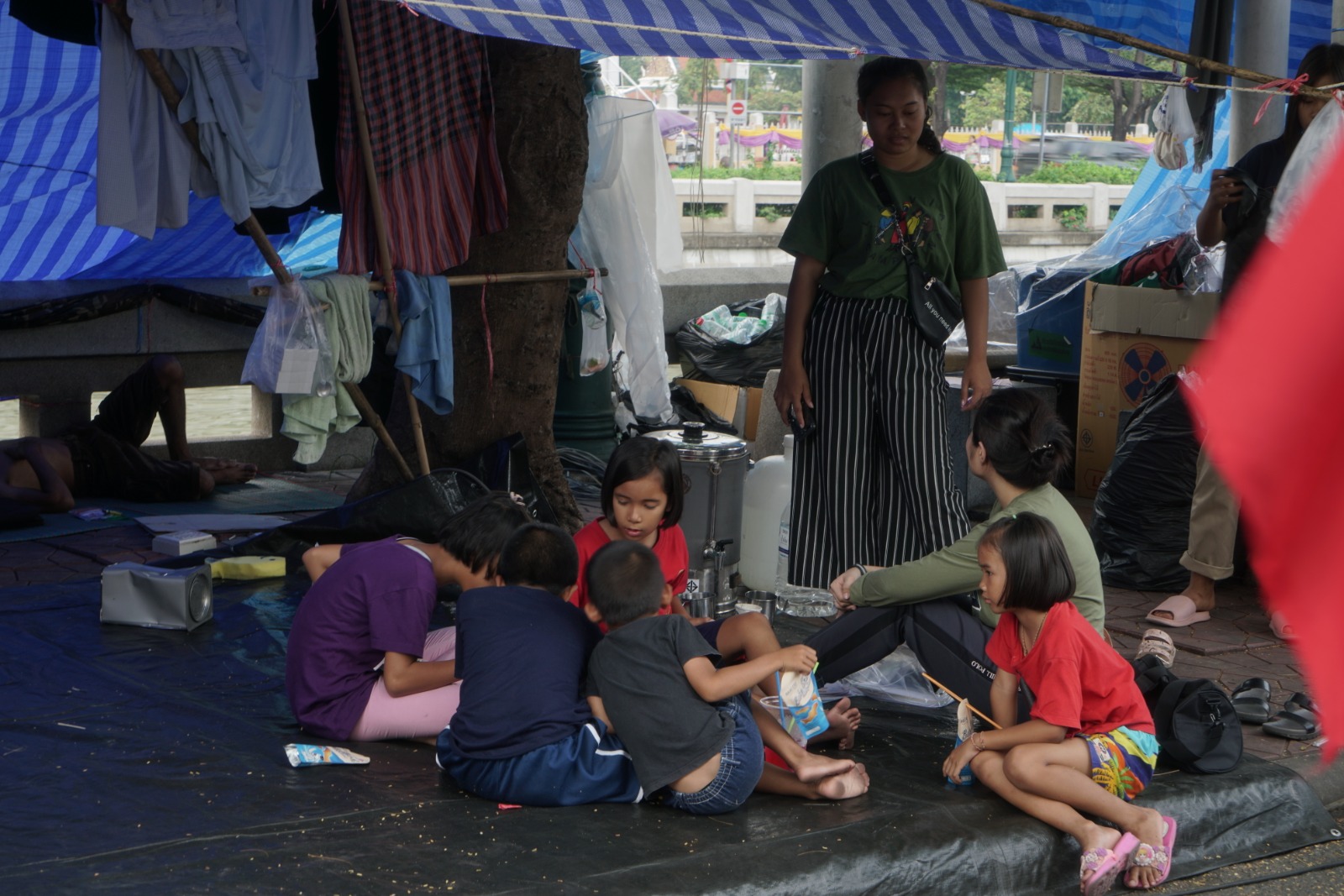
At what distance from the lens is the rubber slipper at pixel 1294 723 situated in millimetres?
3992

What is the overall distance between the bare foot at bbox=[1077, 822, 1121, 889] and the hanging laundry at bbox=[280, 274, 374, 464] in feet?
9.66

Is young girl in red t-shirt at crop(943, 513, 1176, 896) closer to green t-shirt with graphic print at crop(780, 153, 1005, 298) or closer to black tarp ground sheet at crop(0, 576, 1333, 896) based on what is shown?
black tarp ground sheet at crop(0, 576, 1333, 896)

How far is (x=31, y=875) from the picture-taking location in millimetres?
2842

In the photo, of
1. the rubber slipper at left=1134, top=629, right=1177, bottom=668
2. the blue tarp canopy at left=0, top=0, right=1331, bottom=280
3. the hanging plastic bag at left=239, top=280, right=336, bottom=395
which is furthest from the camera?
the hanging plastic bag at left=239, top=280, right=336, bottom=395

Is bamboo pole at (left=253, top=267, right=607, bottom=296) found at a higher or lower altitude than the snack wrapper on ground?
higher

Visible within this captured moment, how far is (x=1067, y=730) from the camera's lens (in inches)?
129

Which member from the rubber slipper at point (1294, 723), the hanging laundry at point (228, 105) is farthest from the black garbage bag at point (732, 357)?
the rubber slipper at point (1294, 723)

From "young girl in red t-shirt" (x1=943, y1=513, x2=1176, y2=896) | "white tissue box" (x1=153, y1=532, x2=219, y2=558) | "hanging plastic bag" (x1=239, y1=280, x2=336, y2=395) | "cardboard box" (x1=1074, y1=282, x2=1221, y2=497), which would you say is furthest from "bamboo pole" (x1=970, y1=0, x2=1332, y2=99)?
"white tissue box" (x1=153, y1=532, x2=219, y2=558)

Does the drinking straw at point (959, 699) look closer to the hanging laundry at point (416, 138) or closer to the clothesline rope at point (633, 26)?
the clothesline rope at point (633, 26)

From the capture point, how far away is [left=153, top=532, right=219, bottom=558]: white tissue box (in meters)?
5.69

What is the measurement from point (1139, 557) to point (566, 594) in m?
3.15

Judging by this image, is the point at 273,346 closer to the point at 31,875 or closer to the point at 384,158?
the point at 384,158

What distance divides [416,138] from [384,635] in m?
2.44

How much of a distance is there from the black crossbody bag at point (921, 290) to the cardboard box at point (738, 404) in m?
4.38
